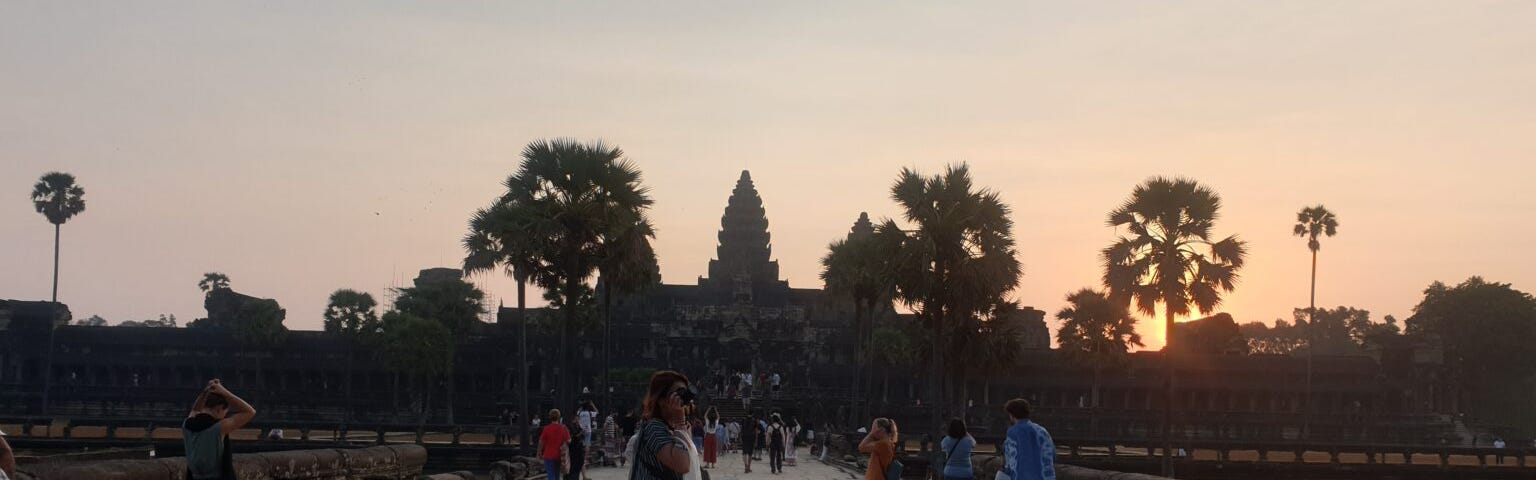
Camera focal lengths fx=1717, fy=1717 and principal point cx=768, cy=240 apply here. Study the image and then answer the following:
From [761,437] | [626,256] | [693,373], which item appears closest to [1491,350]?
[693,373]

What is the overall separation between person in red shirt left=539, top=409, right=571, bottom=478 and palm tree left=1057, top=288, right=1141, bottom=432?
48.8 m

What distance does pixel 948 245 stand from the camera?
4209cm

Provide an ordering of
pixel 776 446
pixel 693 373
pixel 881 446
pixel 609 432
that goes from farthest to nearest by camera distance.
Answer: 1. pixel 693 373
2. pixel 609 432
3. pixel 776 446
4. pixel 881 446

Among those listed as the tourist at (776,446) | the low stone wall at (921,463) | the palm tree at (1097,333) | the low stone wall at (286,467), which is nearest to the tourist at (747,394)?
the palm tree at (1097,333)

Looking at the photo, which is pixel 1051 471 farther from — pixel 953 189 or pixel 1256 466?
pixel 1256 466

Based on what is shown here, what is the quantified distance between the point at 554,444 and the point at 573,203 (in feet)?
60.8

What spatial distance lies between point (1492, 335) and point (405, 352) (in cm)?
6391

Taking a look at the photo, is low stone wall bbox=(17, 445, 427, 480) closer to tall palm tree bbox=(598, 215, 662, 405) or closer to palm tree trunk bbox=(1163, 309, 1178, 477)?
tall palm tree bbox=(598, 215, 662, 405)

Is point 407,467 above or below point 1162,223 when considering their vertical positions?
below

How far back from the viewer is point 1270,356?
96.1 metres

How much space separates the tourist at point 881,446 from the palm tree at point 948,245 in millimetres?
22954

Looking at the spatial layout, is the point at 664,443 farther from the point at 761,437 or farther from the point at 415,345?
the point at 415,345

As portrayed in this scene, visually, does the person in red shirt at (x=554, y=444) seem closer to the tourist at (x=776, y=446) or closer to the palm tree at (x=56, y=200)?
the tourist at (x=776, y=446)

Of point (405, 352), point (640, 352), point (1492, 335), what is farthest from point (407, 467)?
point (1492, 335)
